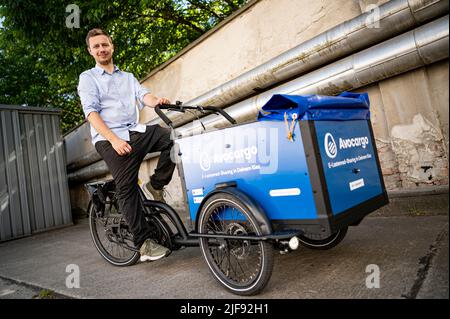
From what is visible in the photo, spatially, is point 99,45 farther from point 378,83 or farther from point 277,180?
point 378,83

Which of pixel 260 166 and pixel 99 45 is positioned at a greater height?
pixel 99 45

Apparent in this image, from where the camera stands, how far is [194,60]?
5613 millimetres

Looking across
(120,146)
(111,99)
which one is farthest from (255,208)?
(111,99)

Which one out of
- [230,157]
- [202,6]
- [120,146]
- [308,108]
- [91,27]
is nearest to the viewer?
[308,108]

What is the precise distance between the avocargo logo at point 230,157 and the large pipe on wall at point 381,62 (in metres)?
1.88

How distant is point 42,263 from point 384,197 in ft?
11.7

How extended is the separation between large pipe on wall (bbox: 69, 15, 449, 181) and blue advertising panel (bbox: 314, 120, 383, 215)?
115 centimetres

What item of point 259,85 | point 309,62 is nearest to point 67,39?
point 259,85

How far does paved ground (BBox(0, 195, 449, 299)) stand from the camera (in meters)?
1.80

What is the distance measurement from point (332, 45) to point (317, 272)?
2.36m

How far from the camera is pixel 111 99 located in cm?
275

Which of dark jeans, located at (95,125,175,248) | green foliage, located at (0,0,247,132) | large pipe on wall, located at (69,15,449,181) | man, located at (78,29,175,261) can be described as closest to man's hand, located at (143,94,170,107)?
man, located at (78,29,175,261)

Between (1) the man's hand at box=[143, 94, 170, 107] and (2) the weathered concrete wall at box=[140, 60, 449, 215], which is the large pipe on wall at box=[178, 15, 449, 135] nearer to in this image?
(2) the weathered concrete wall at box=[140, 60, 449, 215]
